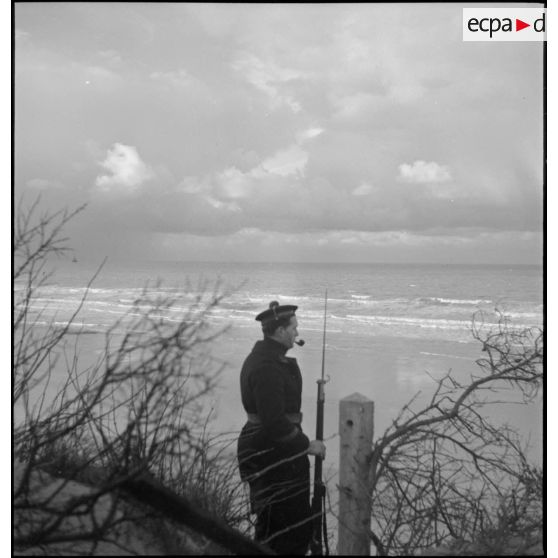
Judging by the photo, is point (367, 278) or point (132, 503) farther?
point (367, 278)

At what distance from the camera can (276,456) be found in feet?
12.4

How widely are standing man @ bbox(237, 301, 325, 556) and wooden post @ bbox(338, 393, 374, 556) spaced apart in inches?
11.8

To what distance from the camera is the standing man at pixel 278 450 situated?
3.66 meters

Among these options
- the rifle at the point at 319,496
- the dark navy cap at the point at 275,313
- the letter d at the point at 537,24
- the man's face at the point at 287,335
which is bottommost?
the rifle at the point at 319,496

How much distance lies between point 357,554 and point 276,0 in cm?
339

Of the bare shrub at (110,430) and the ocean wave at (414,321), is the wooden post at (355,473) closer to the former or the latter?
the bare shrub at (110,430)

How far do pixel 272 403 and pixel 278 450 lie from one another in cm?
40

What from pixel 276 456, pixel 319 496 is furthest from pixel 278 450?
pixel 319 496

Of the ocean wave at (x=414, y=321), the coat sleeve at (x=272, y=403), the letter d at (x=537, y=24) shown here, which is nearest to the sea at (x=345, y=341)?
the ocean wave at (x=414, y=321)

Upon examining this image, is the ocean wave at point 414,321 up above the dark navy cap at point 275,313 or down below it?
below

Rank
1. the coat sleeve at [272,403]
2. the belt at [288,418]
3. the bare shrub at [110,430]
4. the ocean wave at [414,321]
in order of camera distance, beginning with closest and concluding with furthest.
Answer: the bare shrub at [110,430], the coat sleeve at [272,403], the belt at [288,418], the ocean wave at [414,321]

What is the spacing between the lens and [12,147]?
133 inches
